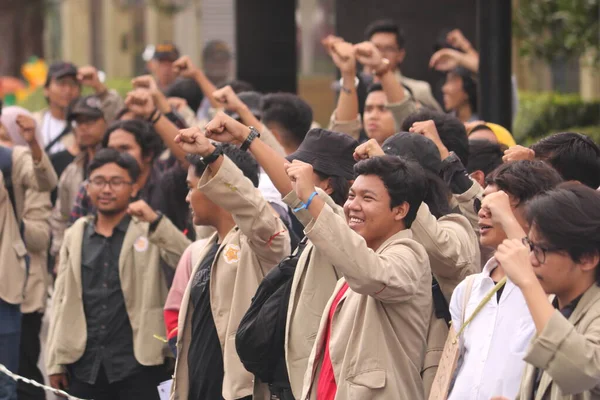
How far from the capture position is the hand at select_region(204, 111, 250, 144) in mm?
5383

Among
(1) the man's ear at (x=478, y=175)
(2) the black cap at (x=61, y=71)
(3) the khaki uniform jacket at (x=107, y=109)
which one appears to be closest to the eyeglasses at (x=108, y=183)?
(1) the man's ear at (x=478, y=175)

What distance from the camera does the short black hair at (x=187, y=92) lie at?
10.9 metres

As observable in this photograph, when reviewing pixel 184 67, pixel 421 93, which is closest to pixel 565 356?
pixel 184 67

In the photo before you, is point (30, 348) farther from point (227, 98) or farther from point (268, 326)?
point (268, 326)

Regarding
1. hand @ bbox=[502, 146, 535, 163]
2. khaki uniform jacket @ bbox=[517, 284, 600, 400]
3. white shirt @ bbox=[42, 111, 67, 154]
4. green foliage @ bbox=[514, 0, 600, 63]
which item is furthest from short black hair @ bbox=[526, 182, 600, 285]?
green foliage @ bbox=[514, 0, 600, 63]

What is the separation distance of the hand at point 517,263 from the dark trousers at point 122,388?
329cm

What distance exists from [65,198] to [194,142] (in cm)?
377

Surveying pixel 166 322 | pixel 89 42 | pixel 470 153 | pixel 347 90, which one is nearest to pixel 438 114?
pixel 470 153

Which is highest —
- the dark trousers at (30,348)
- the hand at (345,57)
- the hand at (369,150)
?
the hand at (345,57)

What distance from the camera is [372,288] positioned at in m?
4.54

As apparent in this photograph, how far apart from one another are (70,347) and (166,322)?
2.08 ft

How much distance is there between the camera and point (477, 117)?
346 inches

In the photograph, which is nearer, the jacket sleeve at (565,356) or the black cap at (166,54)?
the jacket sleeve at (565,356)

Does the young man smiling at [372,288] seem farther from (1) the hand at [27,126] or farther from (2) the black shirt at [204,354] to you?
(1) the hand at [27,126]
